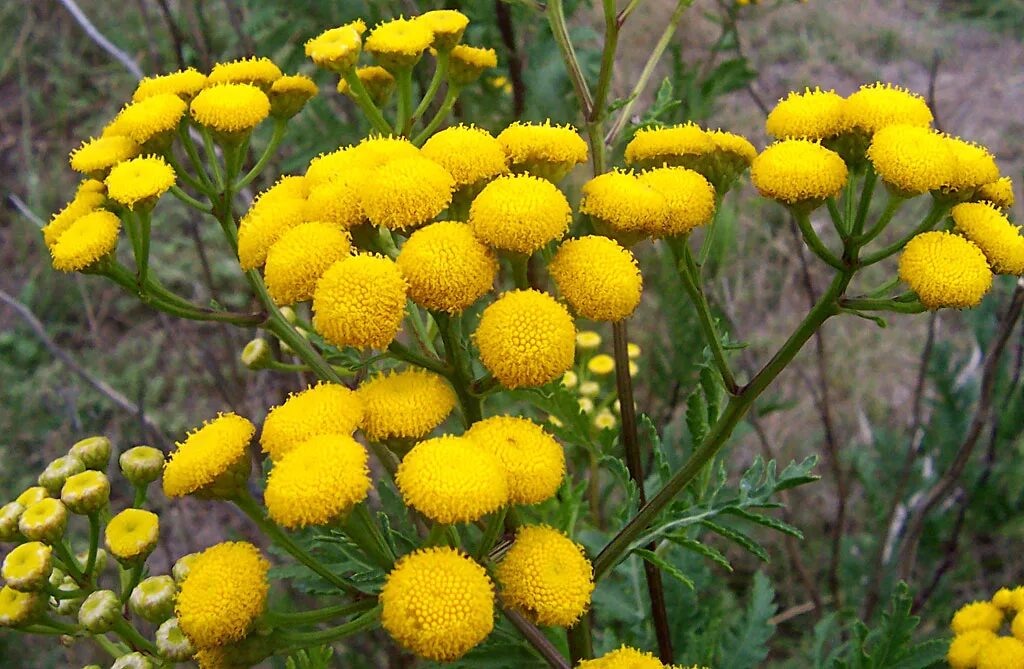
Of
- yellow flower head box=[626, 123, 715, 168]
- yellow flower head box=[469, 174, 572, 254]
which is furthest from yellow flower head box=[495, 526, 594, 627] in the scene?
yellow flower head box=[626, 123, 715, 168]

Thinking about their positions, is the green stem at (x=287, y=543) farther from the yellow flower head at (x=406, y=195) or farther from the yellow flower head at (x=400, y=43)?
the yellow flower head at (x=400, y=43)

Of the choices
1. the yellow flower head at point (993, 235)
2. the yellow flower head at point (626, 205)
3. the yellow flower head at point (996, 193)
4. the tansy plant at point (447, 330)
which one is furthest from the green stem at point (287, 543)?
the yellow flower head at point (996, 193)

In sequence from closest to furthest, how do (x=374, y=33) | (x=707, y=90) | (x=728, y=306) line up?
(x=374, y=33)
(x=728, y=306)
(x=707, y=90)

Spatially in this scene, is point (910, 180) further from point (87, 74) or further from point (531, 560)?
point (87, 74)

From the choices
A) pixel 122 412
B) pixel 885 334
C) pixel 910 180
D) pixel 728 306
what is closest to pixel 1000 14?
pixel 885 334

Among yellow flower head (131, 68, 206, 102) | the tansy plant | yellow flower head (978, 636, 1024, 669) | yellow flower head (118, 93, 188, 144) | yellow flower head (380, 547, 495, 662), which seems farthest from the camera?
yellow flower head (131, 68, 206, 102)

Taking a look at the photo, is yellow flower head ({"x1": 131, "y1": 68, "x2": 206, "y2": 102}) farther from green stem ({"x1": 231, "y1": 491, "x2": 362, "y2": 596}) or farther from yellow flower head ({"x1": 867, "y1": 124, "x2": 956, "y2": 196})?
yellow flower head ({"x1": 867, "y1": 124, "x2": 956, "y2": 196})

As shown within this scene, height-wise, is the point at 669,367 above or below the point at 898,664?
below
